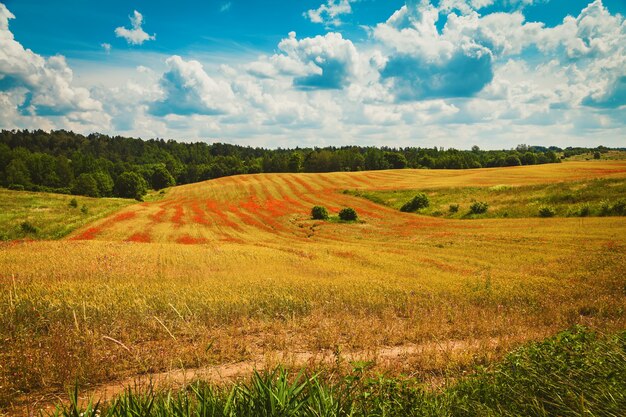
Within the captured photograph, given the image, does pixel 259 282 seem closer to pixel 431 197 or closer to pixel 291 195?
pixel 431 197

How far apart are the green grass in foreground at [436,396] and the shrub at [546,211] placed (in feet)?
139

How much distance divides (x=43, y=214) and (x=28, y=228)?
7.96 meters

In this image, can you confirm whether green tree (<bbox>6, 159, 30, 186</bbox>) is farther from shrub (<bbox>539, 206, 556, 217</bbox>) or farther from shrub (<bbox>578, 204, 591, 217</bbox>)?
shrub (<bbox>578, 204, 591, 217</bbox>)

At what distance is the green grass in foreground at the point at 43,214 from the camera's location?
3819 cm

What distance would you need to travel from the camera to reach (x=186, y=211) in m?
58.3

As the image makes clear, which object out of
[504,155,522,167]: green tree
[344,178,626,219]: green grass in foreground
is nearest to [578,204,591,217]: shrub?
[344,178,626,219]: green grass in foreground

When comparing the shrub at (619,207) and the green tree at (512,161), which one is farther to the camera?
the green tree at (512,161)

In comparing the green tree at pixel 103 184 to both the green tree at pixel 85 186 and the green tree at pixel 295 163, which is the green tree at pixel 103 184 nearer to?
the green tree at pixel 85 186

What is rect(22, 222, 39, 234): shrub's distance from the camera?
1495 inches

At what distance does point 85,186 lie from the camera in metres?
101

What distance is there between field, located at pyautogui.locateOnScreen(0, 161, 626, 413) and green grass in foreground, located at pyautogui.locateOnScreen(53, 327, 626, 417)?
0.57 m

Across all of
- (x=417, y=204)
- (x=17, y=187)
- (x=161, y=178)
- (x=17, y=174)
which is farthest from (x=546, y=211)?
(x=17, y=174)

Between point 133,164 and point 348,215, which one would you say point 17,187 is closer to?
point 133,164

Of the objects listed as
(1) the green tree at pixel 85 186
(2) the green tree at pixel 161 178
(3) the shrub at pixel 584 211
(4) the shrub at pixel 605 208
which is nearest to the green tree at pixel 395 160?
(2) the green tree at pixel 161 178
